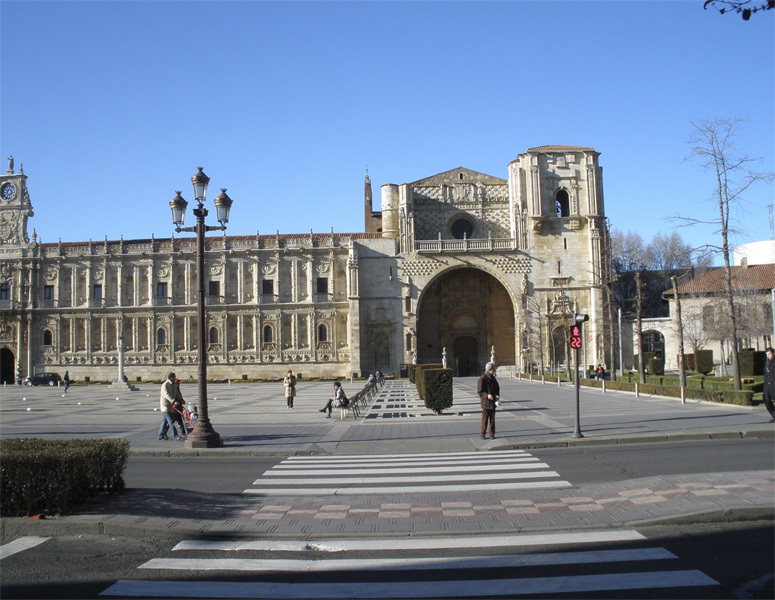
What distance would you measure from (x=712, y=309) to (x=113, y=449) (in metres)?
47.1

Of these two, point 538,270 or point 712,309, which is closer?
point 712,309

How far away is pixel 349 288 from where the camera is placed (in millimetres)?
57531

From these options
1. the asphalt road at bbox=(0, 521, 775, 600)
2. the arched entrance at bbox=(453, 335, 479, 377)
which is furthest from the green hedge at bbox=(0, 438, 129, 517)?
the arched entrance at bbox=(453, 335, 479, 377)

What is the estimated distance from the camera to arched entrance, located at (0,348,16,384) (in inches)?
2441

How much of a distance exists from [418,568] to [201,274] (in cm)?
1090

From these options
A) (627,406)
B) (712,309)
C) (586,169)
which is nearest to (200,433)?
(627,406)

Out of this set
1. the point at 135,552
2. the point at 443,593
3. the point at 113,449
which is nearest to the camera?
the point at 443,593

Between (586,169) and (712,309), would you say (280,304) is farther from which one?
(712,309)

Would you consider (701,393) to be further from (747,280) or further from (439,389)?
(747,280)

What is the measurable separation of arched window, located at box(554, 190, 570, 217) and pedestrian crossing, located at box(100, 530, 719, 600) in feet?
178

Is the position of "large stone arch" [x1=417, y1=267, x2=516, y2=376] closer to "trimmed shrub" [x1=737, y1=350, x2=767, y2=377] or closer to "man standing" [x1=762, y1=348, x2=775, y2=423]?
"trimmed shrub" [x1=737, y1=350, x2=767, y2=377]

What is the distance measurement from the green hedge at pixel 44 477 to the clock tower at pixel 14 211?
205 ft

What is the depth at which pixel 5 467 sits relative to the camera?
7.77 m

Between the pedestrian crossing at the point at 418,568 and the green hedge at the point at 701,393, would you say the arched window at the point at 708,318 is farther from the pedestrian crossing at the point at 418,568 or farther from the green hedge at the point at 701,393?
the pedestrian crossing at the point at 418,568
